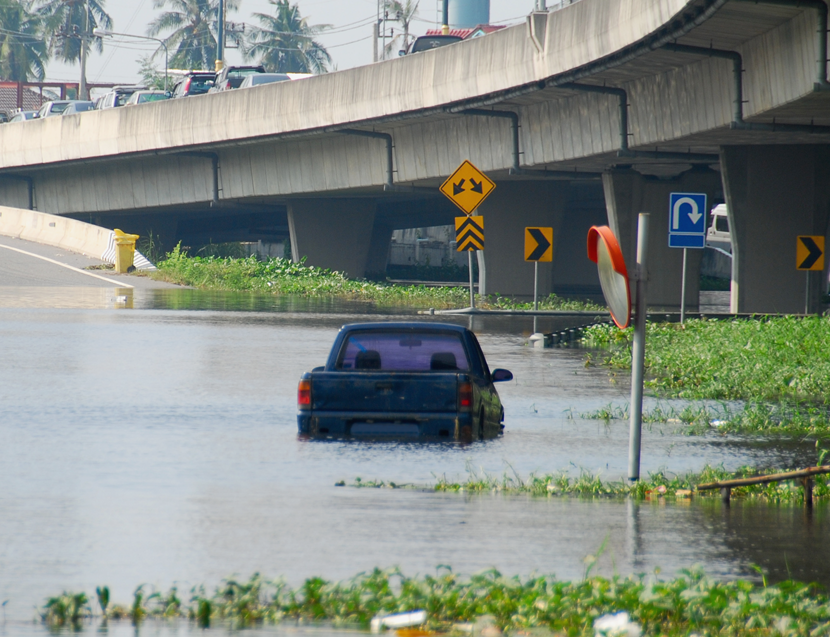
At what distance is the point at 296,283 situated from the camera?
1710 inches

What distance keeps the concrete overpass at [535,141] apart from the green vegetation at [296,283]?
2.64 meters

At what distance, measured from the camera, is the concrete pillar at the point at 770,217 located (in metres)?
30.0

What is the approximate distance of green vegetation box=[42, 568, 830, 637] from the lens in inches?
207

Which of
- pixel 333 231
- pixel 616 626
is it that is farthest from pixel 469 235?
pixel 616 626

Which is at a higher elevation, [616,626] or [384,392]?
[384,392]

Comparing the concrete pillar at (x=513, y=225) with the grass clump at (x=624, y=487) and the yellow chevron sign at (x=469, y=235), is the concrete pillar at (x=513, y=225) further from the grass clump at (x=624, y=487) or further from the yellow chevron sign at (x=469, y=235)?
the grass clump at (x=624, y=487)

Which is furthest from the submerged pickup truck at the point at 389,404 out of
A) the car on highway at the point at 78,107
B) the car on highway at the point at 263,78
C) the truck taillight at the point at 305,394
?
the car on highway at the point at 78,107

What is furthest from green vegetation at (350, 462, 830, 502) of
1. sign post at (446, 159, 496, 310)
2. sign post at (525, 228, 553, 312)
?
sign post at (446, 159, 496, 310)

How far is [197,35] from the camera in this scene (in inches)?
4500

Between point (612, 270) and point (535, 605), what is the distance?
3.55 m

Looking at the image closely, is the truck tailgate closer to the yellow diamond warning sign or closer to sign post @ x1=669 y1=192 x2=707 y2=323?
sign post @ x1=669 y1=192 x2=707 y2=323

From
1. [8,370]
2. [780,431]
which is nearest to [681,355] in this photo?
[780,431]

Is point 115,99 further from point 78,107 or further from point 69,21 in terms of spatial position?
point 69,21

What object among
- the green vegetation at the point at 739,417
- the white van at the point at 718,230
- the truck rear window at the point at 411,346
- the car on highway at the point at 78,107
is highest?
the car on highway at the point at 78,107
